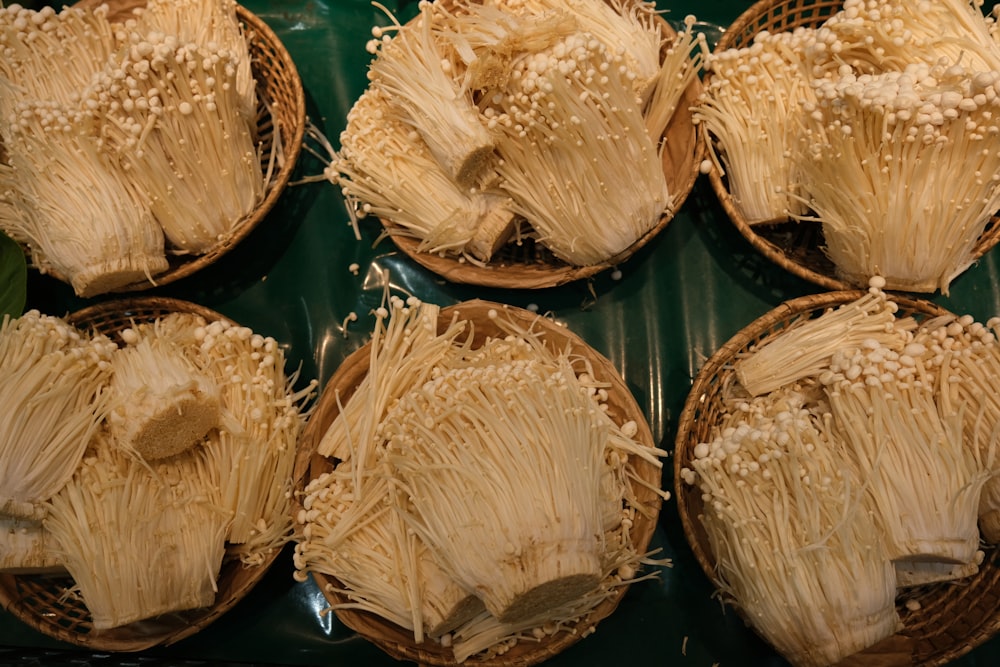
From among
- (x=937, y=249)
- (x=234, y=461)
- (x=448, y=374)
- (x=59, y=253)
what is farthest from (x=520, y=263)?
(x=59, y=253)

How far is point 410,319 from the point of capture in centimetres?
183

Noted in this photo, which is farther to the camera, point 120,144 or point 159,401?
point 120,144

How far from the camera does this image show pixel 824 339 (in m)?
1.80

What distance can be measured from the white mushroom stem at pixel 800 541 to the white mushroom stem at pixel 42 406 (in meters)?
1.71

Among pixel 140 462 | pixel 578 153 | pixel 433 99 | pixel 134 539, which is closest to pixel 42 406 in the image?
pixel 140 462

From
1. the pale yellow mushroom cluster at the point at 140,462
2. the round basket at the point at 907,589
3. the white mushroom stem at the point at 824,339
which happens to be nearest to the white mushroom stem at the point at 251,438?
the pale yellow mushroom cluster at the point at 140,462

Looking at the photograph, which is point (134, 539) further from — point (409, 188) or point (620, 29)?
point (620, 29)

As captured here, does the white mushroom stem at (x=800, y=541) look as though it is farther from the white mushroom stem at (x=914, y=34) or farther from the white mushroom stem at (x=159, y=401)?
the white mushroom stem at (x=159, y=401)

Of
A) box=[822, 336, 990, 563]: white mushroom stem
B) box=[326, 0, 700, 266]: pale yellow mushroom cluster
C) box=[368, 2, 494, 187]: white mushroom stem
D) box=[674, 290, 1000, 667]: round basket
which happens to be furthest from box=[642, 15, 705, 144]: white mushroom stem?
box=[822, 336, 990, 563]: white mushroom stem

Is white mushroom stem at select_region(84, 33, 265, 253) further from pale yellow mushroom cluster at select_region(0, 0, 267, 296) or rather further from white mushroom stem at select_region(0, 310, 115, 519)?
white mushroom stem at select_region(0, 310, 115, 519)

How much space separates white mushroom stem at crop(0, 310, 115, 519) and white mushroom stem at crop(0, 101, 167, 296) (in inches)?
8.3

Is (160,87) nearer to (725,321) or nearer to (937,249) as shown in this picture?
(725,321)

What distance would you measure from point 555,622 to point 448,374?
70 cm

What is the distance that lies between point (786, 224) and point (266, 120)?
6.19 feet
